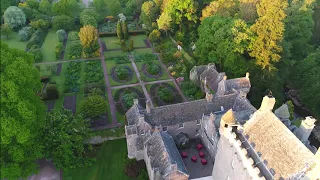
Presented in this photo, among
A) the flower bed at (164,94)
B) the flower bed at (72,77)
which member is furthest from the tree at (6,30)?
the flower bed at (164,94)

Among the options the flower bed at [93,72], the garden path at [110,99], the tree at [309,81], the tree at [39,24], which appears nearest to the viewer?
the garden path at [110,99]

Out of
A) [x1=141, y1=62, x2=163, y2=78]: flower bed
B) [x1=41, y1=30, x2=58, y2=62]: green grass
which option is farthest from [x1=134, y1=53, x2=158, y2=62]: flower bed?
[x1=41, y1=30, x2=58, y2=62]: green grass

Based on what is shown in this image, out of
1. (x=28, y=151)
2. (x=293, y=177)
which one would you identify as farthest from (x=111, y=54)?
(x=293, y=177)

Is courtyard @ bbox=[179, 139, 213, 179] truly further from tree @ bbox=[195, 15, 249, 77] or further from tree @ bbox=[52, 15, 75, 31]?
tree @ bbox=[52, 15, 75, 31]

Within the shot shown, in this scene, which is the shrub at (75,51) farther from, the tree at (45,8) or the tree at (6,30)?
the tree at (45,8)

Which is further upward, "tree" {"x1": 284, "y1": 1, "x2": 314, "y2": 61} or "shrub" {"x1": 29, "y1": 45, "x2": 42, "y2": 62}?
"tree" {"x1": 284, "y1": 1, "x2": 314, "y2": 61}

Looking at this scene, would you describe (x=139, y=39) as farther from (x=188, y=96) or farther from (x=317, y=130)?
(x=317, y=130)
